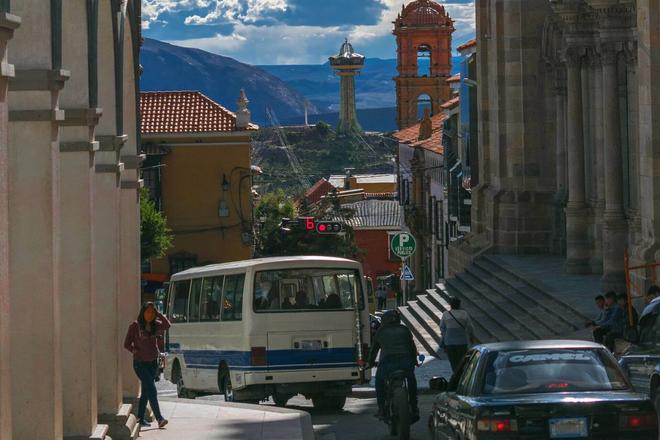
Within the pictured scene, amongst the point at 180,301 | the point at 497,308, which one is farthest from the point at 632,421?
the point at 497,308

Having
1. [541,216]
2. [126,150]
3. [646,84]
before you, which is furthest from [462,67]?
[126,150]

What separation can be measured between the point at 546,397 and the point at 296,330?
10.9m

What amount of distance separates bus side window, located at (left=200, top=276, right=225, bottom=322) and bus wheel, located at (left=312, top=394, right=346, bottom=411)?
213cm

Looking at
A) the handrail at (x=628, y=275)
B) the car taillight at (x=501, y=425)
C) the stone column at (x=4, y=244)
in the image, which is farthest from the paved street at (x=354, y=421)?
the stone column at (x=4, y=244)

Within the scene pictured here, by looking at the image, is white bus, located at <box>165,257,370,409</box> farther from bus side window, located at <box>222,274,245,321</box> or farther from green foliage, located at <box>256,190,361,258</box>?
green foliage, located at <box>256,190,361,258</box>

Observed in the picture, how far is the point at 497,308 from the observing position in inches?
1222

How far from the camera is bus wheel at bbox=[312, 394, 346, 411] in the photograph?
79.3 ft

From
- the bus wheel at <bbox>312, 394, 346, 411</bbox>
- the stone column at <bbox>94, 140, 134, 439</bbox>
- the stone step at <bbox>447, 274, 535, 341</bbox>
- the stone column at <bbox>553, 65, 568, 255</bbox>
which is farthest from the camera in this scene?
the stone column at <bbox>553, 65, 568, 255</bbox>

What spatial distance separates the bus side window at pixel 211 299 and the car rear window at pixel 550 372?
12.4 meters

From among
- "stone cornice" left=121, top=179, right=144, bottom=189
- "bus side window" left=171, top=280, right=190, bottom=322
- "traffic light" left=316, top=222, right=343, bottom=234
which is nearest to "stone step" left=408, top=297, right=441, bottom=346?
"traffic light" left=316, top=222, right=343, bottom=234

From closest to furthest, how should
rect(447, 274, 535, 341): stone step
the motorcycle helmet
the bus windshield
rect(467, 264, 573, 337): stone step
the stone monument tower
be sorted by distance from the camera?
the motorcycle helmet, the bus windshield, rect(467, 264, 573, 337): stone step, rect(447, 274, 535, 341): stone step, the stone monument tower

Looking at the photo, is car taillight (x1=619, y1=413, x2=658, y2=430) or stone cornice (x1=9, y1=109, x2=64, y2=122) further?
car taillight (x1=619, y1=413, x2=658, y2=430)

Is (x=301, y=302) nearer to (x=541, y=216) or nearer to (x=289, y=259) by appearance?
(x=289, y=259)

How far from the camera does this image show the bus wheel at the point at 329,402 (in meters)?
24.2
